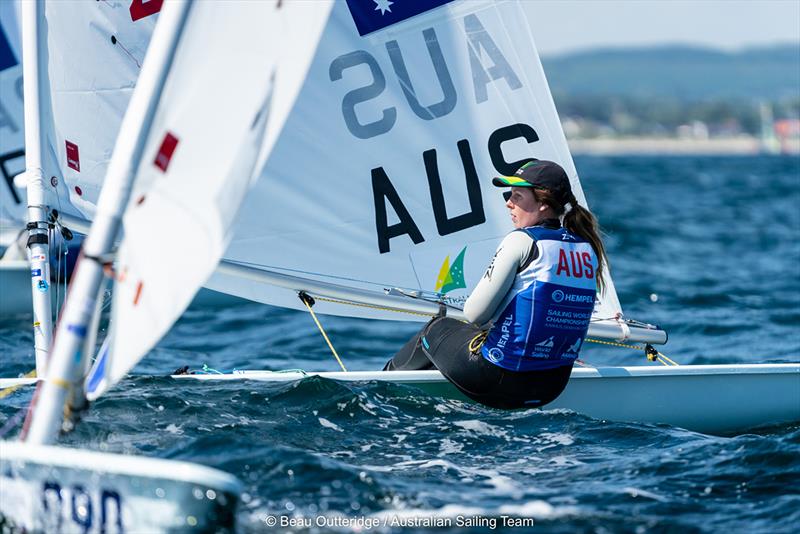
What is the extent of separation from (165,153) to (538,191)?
1513mm

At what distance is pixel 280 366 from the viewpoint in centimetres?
622

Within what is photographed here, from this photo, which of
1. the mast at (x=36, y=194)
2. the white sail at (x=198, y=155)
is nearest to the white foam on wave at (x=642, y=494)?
the white sail at (x=198, y=155)

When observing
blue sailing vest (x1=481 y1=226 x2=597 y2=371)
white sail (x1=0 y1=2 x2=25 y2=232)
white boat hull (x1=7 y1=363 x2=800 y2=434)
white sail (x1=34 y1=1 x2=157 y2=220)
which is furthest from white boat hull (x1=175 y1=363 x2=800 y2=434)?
white sail (x1=0 y1=2 x2=25 y2=232)

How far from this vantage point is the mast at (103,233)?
9.87 ft

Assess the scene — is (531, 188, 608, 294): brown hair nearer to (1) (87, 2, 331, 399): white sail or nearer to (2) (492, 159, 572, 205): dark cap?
(2) (492, 159, 572, 205): dark cap

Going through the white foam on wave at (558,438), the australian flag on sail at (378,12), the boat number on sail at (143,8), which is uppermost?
the boat number on sail at (143,8)

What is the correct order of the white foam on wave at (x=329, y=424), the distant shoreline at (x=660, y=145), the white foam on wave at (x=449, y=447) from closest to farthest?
the white foam on wave at (x=449, y=447)
the white foam on wave at (x=329, y=424)
the distant shoreline at (x=660, y=145)

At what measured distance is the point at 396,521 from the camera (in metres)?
3.16

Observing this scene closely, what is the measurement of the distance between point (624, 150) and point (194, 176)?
349 ft

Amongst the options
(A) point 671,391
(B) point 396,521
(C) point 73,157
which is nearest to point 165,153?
(B) point 396,521

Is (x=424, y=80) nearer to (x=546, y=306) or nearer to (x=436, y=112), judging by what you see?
(x=436, y=112)

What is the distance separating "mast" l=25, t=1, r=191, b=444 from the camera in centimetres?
301

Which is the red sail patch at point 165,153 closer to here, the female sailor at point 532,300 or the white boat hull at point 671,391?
the female sailor at point 532,300

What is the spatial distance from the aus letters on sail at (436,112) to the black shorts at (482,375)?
639 millimetres
